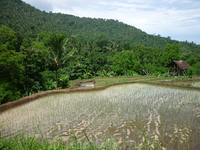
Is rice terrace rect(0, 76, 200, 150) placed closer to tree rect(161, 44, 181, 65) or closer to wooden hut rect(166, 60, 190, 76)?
wooden hut rect(166, 60, 190, 76)

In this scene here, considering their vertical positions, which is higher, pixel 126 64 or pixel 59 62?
pixel 59 62

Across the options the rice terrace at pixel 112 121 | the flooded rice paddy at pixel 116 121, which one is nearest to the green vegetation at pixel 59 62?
the rice terrace at pixel 112 121

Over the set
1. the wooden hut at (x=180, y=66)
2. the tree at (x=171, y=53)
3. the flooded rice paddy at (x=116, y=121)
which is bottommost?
the flooded rice paddy at (x=116, y=121)

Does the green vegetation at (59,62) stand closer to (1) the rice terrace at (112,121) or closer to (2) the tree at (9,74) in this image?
(2) the tree at (9,74)

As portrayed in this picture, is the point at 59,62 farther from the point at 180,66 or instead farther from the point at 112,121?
the point at 180,66

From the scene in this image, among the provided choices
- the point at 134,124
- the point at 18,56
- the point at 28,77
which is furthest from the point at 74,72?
the point at 134,124

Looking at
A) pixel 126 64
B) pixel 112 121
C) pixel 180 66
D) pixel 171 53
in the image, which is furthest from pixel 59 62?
pixel 171 53

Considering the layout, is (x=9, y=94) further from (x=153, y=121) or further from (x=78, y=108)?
(x=153, y=121)

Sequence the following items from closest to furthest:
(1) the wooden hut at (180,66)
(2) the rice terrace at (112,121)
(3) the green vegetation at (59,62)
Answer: (2) the rice terrace at (112,121)
(3) the green vegetation at (59,62)
(1) the wooden hut at (180,66)

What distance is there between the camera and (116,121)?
4496mm

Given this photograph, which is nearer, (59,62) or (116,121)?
(116,121)

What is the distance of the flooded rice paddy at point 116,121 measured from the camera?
3451mm

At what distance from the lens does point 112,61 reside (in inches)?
1134

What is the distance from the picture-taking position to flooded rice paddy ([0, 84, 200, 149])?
3451 mm
